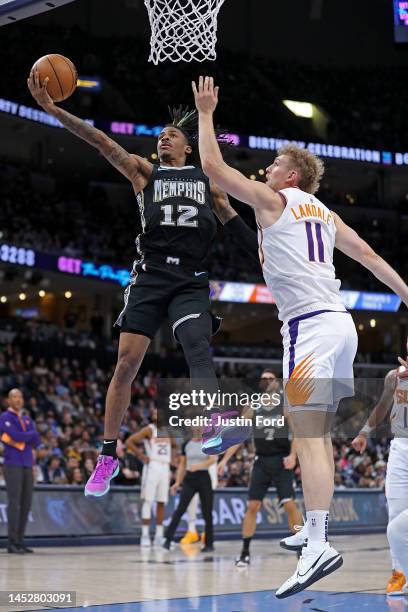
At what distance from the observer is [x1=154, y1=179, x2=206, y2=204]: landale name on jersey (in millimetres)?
6551

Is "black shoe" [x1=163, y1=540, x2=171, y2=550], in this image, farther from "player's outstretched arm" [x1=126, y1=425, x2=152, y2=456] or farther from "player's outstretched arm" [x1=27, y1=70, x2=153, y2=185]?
"player's outstretched arm" [x1=27, y1=70, x2=153, y2=185]

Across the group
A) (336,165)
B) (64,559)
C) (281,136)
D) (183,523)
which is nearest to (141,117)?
(281,136)

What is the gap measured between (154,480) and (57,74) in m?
9.69

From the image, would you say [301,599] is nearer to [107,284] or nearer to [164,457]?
[164,457]

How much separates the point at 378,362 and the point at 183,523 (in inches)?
772

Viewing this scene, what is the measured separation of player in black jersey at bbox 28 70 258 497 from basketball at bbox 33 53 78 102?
86mm

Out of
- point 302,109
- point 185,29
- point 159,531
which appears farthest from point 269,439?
point 302,109

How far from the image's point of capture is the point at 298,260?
5.43m

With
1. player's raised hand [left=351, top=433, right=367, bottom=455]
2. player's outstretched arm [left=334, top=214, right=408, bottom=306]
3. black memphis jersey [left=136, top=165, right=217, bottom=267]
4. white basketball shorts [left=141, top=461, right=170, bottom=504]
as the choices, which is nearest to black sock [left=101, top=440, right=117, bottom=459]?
black memphis jersey [left=136, top=165, right=217, bottom=267]

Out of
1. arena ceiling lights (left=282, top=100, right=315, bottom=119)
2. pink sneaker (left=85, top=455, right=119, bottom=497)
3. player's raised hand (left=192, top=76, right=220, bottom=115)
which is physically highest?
arena ceiling lights (left=282, top=100, right=315, bottom=119)

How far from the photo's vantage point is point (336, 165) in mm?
38562

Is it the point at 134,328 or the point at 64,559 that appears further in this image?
the point at 64,559

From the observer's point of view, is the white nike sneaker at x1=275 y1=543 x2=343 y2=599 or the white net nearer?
the white nike sneaker at x1=275 y1=543 x2=343 y2=599

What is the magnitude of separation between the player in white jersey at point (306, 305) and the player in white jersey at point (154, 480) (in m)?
9.63
